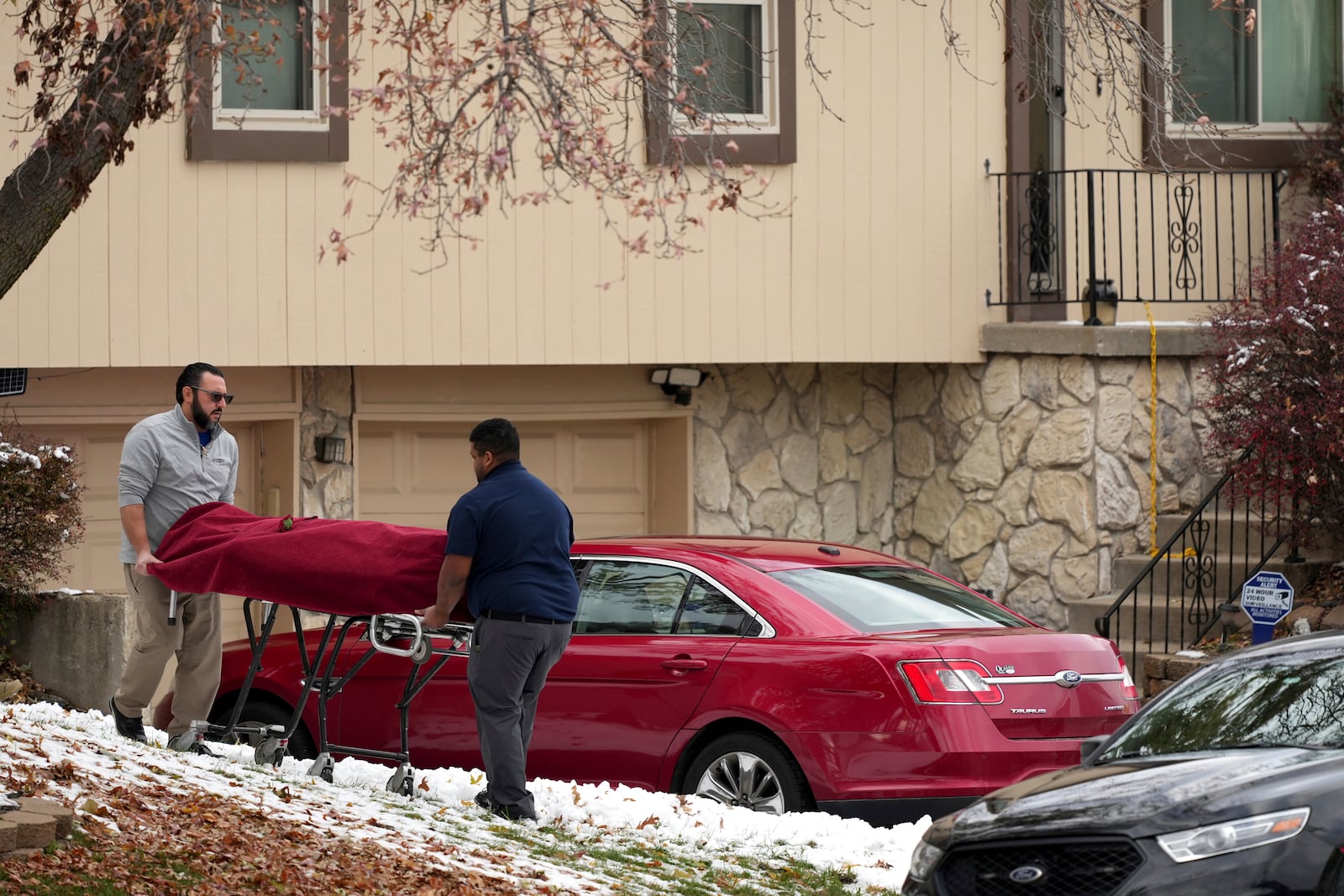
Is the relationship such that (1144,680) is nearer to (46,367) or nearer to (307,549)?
(307,549)

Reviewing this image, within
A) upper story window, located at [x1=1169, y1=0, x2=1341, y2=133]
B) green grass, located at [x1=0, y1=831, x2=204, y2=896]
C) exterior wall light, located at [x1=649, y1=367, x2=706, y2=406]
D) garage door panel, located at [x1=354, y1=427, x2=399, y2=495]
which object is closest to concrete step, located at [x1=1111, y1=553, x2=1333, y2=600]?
exterior wall light, located at [x1=649, y1=367, x2=706, y2=406]

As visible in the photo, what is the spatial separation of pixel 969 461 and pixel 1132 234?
219 centimetres

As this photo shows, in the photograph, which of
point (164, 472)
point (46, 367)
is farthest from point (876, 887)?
point (46, 367)

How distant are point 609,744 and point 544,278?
17.3 ft

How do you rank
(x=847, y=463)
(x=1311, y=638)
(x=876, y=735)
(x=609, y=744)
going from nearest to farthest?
1. (x=1311, y=638)
2. (x=876, y=735)
3. (x=609, y=744)
4. (x=847, y=463)

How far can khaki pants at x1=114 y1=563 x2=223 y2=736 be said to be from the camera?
8648mm

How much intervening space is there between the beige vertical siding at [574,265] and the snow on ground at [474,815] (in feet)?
14.5

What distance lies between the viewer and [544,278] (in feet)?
43.1

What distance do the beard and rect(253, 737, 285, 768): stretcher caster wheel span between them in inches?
61.2

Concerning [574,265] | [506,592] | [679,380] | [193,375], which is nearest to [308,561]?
[506,592]

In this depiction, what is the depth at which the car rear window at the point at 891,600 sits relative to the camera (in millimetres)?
8508

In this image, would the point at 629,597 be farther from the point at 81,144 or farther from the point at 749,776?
the point at 81,144

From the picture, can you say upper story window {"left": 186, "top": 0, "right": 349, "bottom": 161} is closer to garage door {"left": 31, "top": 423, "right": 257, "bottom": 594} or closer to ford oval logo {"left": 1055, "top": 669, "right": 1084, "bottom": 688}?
garage door {"left": 31, "top": 423, "right": 257, "bottom": 594}

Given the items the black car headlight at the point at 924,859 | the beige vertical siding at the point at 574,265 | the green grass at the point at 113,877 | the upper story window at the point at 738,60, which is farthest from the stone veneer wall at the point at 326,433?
the black car headlight at the point at 924,859
